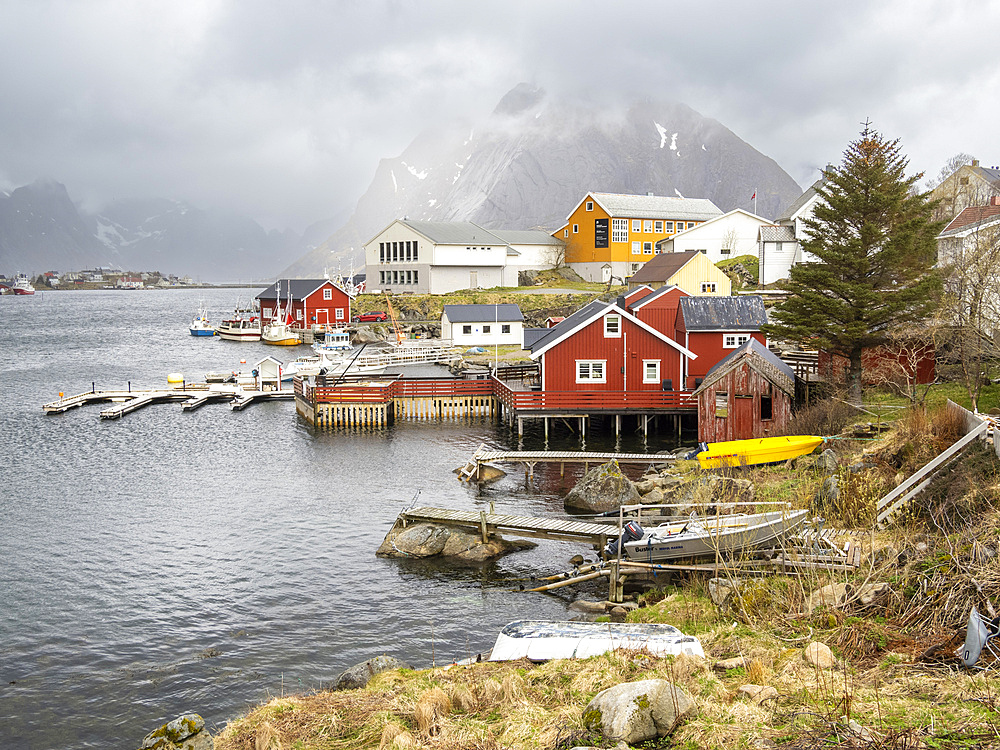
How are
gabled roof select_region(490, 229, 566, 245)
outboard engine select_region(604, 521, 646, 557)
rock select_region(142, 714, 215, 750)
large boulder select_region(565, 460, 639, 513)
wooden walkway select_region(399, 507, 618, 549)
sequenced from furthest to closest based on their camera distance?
gabled roof select_region(490, 229, 566, 245), large boulder select_region(565, 460, 639, 513), wooden walkway select_region(399, 507, 618, 549), outboard engine select_region(604, 521, 646, 557), rock select_region(142, 714, 215, 750)

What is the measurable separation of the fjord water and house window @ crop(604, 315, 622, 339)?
528 cm

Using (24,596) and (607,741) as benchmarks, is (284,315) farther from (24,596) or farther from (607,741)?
(607,741)

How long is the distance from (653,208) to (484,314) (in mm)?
36034

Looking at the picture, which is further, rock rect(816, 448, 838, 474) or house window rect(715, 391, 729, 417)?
house window rect(715, 391, 729, 417)

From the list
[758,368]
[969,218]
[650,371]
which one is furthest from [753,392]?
[969,218]

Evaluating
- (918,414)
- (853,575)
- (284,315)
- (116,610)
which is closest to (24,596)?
(116,610)

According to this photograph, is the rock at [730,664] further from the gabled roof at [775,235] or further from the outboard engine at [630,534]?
the gabled roof at [775,235]

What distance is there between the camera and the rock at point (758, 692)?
10219 mm

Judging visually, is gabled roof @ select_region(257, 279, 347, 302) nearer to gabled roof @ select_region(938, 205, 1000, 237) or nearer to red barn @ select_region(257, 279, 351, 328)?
red barn @ select_region(257, 279, 351, 328)

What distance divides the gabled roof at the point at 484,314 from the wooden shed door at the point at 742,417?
37358mm

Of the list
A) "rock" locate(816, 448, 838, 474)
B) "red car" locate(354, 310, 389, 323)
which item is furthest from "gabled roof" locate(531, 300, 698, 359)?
"red car" locate(354, 310, 389, 323)

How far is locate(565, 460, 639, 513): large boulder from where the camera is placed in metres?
26.8

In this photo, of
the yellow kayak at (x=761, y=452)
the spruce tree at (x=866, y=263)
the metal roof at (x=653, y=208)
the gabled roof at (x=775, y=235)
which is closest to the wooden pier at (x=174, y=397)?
the yellow kayak at (x=761, y=452)

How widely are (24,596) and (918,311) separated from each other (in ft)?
105
